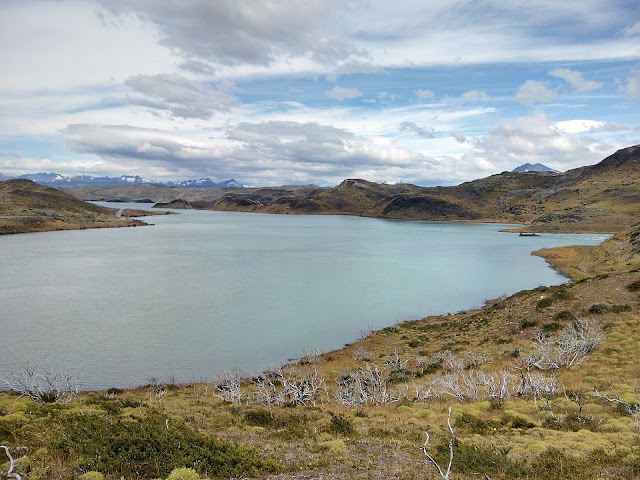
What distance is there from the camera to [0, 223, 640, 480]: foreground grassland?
11.5 m

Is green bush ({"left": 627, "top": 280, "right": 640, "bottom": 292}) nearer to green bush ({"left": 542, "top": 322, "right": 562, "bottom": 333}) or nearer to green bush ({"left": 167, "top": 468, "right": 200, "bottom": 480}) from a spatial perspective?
green bush ({"left": 542, "top": 322, "right": 562, "bottom": 333})

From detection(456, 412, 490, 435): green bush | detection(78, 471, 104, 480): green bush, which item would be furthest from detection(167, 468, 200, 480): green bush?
detection(456, 412, 490, 435): green bush

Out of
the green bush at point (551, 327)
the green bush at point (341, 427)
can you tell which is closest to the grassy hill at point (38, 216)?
the green bush at point (341, 427)

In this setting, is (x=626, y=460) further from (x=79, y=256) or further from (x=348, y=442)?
(x=79, y=256)

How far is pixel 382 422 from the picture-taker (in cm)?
1766

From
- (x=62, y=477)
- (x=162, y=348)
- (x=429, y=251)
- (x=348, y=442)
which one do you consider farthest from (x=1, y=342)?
(x=429, y=251)

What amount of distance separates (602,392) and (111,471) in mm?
23170

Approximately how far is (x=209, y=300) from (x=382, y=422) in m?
37.1

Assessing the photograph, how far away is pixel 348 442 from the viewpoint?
1449cm

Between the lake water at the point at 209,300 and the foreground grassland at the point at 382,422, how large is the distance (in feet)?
19.1

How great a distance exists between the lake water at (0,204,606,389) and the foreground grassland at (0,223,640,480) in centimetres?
583

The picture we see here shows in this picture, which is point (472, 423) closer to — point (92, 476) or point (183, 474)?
point (183, 474)

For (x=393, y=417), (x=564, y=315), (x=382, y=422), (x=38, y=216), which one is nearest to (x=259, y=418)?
(x=382, y=422)

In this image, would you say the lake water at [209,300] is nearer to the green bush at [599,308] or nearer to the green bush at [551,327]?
the green bush at [551,327]
